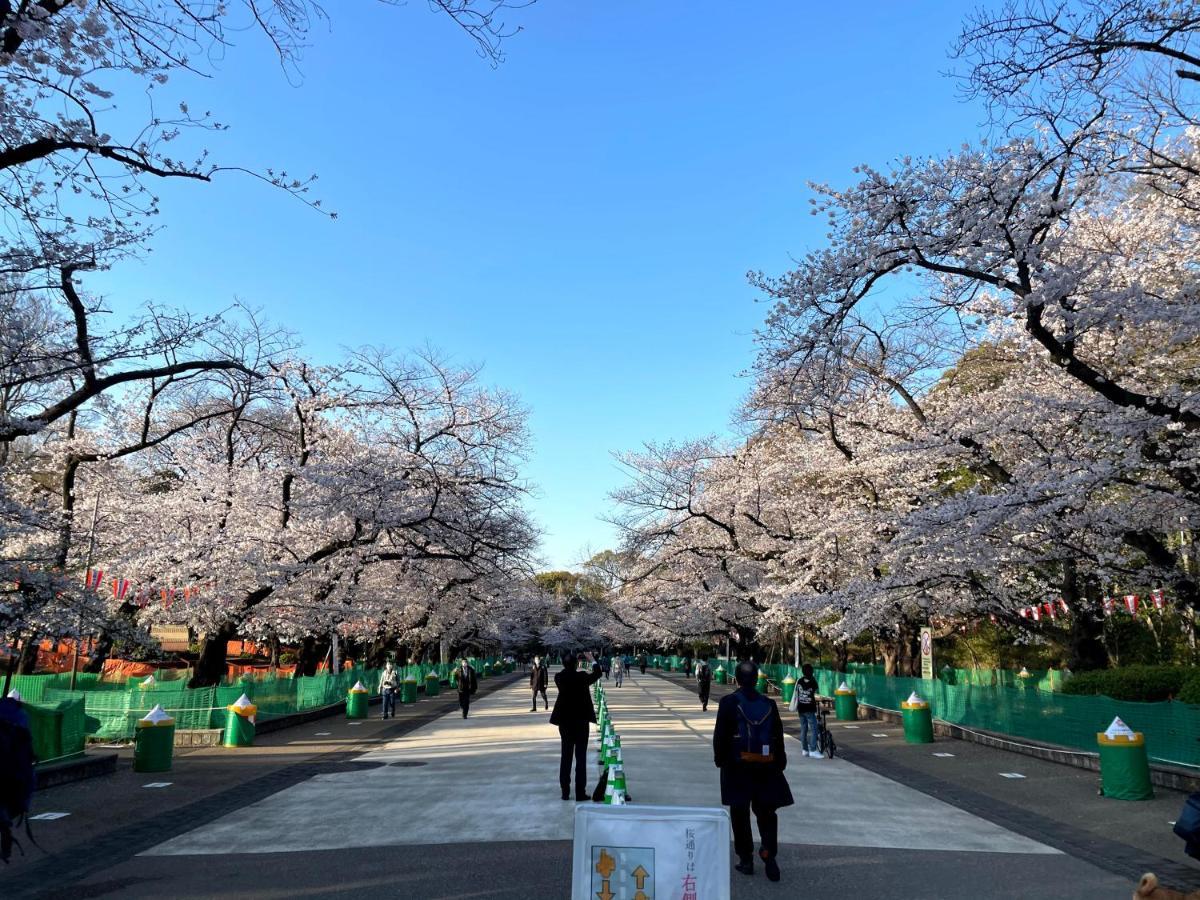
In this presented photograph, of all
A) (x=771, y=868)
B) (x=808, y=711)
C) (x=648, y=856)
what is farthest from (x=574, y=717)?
(x=808, y=711)

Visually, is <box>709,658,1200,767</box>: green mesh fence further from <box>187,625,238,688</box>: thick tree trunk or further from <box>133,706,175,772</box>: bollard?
<box>187,625,238,688</box>: thick tree trunk

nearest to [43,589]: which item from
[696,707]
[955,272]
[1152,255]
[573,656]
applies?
[573,656]

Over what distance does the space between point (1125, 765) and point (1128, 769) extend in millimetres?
53

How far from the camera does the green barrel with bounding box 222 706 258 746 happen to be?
675 inches

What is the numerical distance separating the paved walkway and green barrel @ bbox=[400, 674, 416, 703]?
1870 centimetres

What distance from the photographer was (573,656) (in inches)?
430

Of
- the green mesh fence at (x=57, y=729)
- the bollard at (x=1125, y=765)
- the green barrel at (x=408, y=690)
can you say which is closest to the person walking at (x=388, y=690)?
the green barrel at (x=408, y=690)

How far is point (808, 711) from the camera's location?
52.6ft

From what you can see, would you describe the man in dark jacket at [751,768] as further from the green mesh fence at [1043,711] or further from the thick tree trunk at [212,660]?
the thick tree trunk at [212,660]

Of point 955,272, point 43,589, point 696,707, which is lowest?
point 696,707

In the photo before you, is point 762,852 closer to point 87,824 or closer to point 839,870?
point 839,870

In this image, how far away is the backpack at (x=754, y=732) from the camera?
7.00 metres

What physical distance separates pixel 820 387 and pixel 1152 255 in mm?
7024

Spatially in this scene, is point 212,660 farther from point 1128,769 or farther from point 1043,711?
point 1128,769
